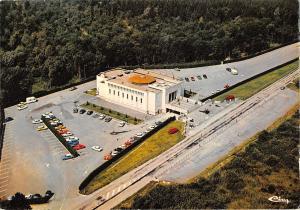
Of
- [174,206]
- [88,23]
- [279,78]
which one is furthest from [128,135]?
[88,23]

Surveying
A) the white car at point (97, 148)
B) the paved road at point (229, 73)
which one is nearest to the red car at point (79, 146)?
the white car at point (97, 148)

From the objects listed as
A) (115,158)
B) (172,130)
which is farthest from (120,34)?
(115,158)

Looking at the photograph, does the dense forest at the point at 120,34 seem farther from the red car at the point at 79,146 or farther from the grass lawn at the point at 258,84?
the red car at the point at 79,146

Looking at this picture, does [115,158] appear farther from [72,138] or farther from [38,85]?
[38,85]

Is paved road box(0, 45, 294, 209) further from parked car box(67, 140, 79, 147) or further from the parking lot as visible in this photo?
parked car box(67, 140, 79, 147)

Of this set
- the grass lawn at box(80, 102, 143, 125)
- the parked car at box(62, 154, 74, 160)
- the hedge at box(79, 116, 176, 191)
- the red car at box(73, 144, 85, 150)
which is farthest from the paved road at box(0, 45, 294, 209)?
the grass lawn at box(80, 102, 143, 125)

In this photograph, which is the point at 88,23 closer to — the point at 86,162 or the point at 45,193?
the point at 86,162
